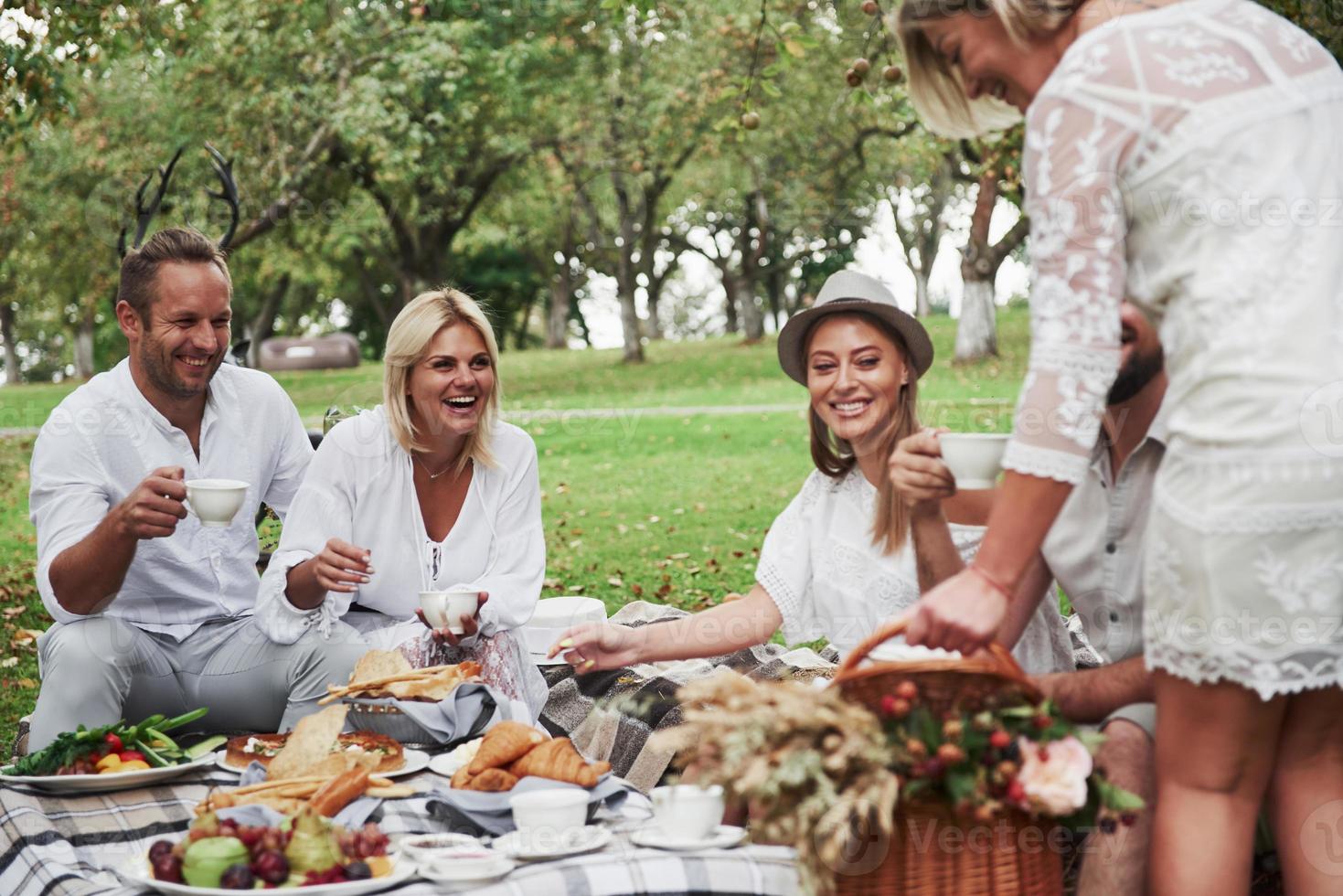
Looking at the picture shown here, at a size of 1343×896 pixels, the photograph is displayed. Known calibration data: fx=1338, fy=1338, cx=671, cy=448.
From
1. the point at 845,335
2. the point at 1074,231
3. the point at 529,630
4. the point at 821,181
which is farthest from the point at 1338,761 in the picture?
the point at 821,181

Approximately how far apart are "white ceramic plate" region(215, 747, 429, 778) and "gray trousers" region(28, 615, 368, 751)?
2.21 feet

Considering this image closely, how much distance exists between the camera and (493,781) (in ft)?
11.1

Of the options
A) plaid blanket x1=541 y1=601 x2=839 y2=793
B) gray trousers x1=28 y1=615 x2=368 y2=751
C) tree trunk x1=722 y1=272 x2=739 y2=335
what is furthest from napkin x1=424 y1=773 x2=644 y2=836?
tree trunk x1=722 y1=272 x2=739 y2=335

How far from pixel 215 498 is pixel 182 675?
1.27 metres

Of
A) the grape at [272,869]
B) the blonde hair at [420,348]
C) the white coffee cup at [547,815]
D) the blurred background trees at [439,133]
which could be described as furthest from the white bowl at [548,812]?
the blurred background trees at [439,133]

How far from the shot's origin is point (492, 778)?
11.1ft

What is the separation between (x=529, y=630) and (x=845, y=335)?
2.09 metres

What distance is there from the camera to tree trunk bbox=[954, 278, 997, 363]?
23.6 metres

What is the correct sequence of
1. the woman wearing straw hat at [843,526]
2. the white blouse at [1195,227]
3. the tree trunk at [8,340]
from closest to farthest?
the white blouse at [1195,227] → the woman wearing straw hat at [843,526] → the tree trunk at [8,340]

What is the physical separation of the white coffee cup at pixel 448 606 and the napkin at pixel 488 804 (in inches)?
27.4

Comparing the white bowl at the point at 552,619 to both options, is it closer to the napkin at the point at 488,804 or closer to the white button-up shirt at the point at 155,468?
the white button-up shirt at the point at 155,468

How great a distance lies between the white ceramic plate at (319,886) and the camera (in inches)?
107

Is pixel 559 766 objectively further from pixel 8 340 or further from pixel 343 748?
pixel 8 340

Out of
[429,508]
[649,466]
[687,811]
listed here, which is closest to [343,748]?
[687,811]
